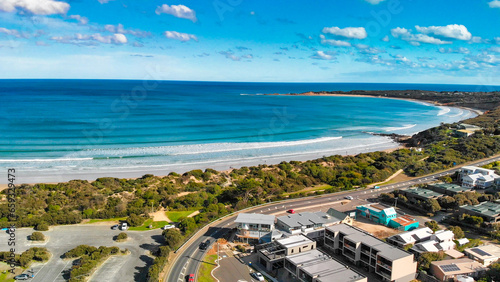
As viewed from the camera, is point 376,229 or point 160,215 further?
point 160,215

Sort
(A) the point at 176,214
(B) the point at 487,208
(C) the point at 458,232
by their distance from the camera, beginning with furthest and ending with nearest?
(A) the point at 176,214, (B) the point at 487,208, (C) the point at 458,232

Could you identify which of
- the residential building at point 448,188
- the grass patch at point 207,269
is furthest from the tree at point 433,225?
the grass patch at point 207,269

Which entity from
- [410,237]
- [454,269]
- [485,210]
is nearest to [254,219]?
[410,237]

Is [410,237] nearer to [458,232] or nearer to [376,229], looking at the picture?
Answer: [376,229]

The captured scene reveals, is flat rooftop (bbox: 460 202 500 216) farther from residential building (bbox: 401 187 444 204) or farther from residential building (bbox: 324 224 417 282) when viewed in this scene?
residential building (bbox: 324 224 417 282)

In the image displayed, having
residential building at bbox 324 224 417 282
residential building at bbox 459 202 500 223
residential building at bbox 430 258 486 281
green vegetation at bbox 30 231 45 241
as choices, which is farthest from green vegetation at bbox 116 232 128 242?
residential building at bbox 459 202 500 223

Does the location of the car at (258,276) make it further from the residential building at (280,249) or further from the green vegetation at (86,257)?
the green vegetation at (86,257)

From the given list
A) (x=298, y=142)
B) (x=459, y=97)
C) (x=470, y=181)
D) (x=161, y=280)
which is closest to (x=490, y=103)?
(x=459, y=97)
